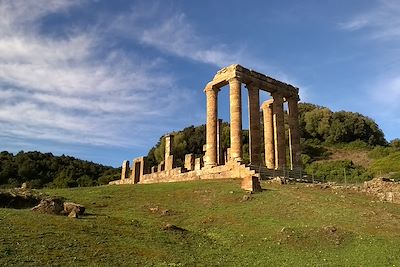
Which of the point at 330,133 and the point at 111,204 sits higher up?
the point at 330,133

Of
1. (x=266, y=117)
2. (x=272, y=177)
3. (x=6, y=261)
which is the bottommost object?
(x=6, y=261)

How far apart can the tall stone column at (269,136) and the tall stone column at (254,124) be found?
333cm

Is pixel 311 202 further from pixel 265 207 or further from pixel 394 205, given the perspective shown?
pixel 394 205

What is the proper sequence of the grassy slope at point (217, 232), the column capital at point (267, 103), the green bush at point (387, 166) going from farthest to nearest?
the green bush at point (387, 166)
the column capital at point (267, 103)
the grassy slope at point (217, 232)

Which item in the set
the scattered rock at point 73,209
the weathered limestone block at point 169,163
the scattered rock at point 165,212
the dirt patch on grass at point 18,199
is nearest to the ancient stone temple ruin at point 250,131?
the weathered limestone block at point 169,163

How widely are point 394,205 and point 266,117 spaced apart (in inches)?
892

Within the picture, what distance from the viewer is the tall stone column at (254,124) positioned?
145ft

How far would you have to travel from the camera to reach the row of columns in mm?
43906

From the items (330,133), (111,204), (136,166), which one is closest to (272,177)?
(111,204)

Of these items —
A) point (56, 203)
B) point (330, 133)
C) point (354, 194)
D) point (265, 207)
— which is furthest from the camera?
point (330, 133)

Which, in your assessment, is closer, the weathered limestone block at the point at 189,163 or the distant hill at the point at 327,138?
the weathered limestone block at the point at 189,163

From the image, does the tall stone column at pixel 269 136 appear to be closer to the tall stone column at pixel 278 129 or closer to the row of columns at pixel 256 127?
the row of columns at pixel 256 127

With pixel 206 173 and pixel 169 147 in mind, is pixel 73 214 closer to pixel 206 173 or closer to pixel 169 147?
pixel 206 173

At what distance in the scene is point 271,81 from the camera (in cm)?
4681
